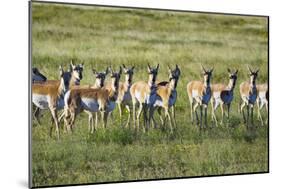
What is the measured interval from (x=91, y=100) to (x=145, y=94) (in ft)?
1.31

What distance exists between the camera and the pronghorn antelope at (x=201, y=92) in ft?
12.8

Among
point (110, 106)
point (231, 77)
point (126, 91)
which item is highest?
point (231, 77)

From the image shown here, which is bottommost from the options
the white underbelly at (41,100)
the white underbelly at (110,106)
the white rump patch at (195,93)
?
the white underbelly at (110,106)

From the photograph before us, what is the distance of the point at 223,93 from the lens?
4004 mm

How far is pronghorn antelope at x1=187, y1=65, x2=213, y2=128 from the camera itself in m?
3.90

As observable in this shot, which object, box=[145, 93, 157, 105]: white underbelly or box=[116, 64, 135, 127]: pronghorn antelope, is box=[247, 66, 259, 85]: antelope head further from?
box=[116, 64, 135, 127]: pronghorn antelope

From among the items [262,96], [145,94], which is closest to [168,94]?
[145,94]

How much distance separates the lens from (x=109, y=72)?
3688 mm

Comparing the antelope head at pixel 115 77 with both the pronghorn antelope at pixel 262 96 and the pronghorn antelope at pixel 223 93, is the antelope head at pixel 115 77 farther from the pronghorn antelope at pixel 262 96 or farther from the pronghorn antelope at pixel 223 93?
the pronghorn antelope at pixel 262 96

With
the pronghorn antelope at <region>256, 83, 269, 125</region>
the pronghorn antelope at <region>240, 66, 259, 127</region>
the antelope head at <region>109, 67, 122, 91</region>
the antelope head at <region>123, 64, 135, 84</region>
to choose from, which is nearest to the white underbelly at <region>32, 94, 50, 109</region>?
the antelope head at <region>109, 67, 122, 91</region>

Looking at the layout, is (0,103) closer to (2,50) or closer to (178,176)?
(2,50)

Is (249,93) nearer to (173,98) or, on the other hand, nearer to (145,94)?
(173,98)

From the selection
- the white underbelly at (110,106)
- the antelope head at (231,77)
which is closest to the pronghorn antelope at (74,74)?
the white underbelly at (110,106)

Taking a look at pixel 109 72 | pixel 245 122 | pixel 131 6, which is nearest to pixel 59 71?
Result: pixel 109 72
